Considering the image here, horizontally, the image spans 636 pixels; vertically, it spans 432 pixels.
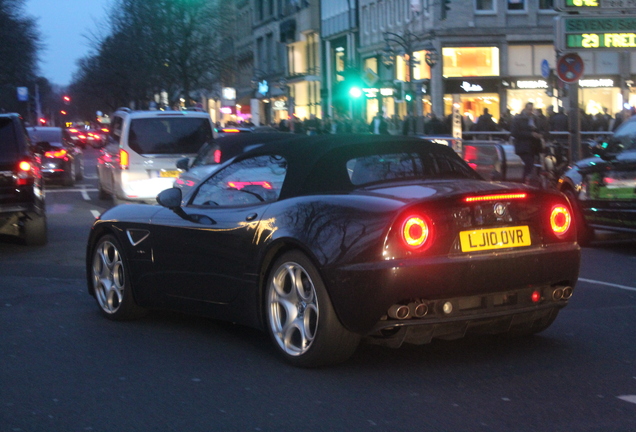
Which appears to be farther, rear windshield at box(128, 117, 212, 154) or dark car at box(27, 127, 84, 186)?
dark car at box(27, 127, 84, 186)

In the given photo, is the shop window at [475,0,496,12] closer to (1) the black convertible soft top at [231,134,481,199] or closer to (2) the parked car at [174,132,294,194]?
(2) the parked car at [174,132,294,194]

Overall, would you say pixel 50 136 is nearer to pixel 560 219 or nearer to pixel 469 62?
pixel 469 62

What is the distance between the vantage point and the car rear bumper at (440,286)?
5543 millimetres

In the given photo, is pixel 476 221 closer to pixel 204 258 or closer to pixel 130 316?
pixel 204 258

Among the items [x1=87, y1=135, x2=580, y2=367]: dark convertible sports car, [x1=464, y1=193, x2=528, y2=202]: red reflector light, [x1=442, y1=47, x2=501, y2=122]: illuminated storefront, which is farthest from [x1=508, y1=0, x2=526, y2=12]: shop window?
[x1=464, y1=193, x2=528, y2=202]: red reflector light

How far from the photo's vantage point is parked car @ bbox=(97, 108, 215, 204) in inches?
723

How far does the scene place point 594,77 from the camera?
48.7m

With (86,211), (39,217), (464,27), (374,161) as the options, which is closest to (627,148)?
(374,161)

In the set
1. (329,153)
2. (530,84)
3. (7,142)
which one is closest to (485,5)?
(530,84)

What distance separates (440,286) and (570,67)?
576 inches

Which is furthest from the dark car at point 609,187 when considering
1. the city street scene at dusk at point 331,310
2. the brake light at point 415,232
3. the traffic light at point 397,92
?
the traffic light at point 397,92

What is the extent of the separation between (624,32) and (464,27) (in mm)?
30363

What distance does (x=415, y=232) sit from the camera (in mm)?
5605

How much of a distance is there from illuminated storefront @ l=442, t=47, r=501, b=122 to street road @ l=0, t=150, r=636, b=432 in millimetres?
41466
